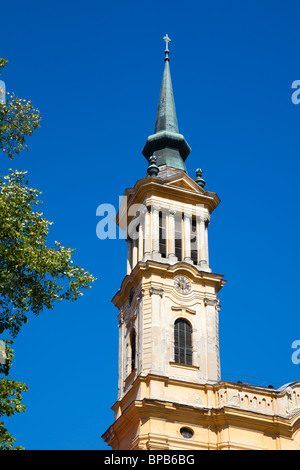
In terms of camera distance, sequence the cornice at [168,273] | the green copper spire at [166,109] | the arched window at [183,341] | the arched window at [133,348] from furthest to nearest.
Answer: the green copper spire at [166,109] < the cornice at [168,273] < the arched window at [133,348] < the arched window at [183,341]

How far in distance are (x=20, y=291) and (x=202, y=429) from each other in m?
19.2

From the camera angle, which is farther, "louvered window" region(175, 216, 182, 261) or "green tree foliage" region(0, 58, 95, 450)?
"louvered window" region(175, 216, 182, 261)

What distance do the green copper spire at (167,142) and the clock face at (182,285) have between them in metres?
8.38

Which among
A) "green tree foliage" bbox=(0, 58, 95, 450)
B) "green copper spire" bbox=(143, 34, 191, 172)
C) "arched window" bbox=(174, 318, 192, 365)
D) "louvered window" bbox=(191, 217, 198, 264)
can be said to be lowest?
"green tree foliage" bbox=(0, 58, 95, 450)

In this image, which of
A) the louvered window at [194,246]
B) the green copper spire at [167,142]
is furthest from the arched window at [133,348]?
the green copper spire at [167,142]

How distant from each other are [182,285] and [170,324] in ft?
8.22

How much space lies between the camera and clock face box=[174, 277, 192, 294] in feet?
143

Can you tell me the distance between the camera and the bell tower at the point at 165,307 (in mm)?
39156

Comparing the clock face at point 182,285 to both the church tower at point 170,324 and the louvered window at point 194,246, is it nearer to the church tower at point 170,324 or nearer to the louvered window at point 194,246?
the church tower at point 170,324

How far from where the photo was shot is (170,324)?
42375 mm

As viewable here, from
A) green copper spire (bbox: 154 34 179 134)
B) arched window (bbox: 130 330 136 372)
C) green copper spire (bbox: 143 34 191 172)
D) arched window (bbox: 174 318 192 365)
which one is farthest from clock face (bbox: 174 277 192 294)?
green copper spire (bbox: 154 34 179 134)

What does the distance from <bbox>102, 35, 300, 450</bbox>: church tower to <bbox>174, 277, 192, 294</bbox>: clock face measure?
6 centimetres

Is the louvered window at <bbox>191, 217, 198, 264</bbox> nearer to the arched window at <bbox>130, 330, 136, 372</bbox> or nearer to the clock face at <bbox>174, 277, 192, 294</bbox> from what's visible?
the clock face at <bbox>174, 277, 192, 294</bbox>
